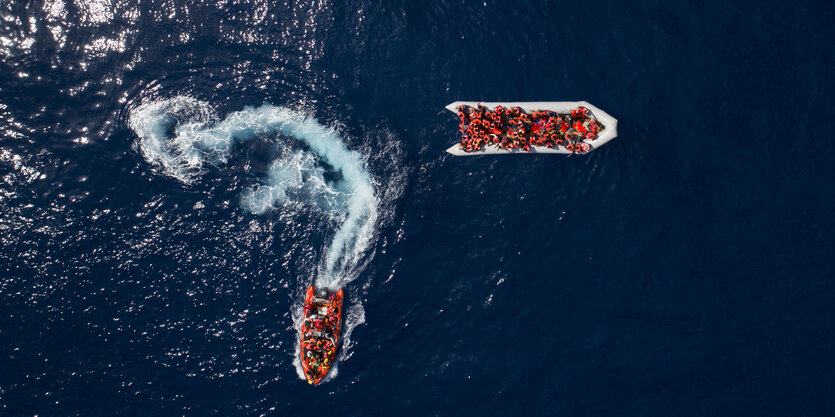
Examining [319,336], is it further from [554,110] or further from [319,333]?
[554,110]

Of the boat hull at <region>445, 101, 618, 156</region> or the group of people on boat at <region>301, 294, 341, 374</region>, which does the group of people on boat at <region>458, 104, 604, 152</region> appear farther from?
the group of people on boat at <region>301, 294, 341, 374</region>

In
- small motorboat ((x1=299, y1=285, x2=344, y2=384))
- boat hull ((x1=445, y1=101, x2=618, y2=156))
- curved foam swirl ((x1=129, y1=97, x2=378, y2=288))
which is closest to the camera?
small motorboat ((x1=299, y1=285, x2=344, y2=384))

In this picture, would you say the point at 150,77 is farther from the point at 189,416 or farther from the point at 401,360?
the point at 401,360

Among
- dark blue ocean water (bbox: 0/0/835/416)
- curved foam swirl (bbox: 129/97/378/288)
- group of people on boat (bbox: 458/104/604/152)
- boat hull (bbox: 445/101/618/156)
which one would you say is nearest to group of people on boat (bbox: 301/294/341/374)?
dark blue ocean water (bbox: 0/0/835/416)

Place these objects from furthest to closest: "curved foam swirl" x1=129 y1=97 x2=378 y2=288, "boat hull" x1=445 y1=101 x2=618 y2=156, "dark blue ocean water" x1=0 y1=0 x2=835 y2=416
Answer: "curved foam swirl" x1=129 y1=97 x2=378 y2=288, "boat hull" x1=445 y1=101 x2=618 y2=156, "dark blue ocean water" x1=0 y1=0 x2=835 y2=416

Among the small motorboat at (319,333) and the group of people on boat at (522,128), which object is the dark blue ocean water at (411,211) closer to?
the small motorboat at (319,333)
